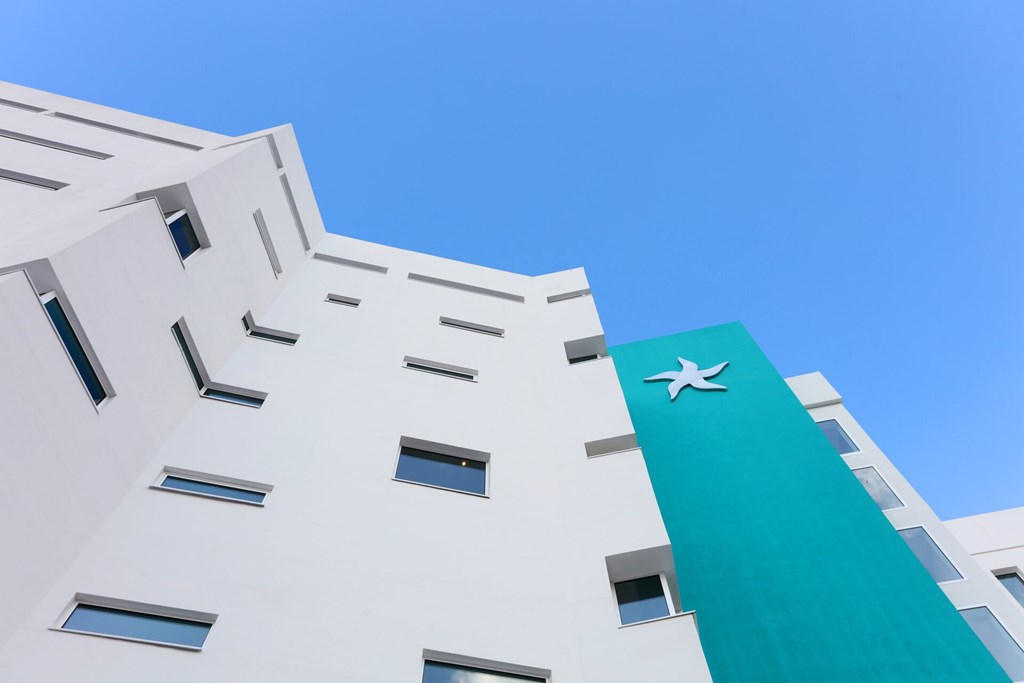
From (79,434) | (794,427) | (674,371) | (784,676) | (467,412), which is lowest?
(784,676)

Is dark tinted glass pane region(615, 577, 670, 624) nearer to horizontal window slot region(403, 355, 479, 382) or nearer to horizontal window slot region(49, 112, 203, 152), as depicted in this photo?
horizontal window slot region(403, 355, 479, 382)

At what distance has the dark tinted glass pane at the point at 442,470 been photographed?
11.6 metres

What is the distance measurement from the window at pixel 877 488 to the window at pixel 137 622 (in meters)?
14.5

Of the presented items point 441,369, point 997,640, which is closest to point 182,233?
point 441,369

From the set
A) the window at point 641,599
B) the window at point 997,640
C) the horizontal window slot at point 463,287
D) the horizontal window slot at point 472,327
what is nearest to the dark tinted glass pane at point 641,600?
the window at point 641,599

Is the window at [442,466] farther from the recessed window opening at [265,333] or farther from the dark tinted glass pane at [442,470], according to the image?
the recessed window opening at [265,333]

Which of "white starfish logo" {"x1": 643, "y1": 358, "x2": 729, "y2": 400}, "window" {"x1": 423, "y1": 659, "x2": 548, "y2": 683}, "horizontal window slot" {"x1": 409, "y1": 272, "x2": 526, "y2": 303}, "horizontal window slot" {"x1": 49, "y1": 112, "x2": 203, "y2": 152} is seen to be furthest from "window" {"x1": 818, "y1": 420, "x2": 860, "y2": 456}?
"horizontal window slot" {"x1": 49, "y1": 112, "x2": 203, "y2": 152}

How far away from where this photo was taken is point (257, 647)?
797 centimetres

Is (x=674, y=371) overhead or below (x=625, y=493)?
overhead

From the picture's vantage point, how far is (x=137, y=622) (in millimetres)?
8141

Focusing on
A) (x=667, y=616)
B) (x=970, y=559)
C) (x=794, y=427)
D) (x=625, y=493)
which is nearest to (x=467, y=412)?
(x=625, y=493)

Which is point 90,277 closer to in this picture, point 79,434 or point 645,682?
point 79,434

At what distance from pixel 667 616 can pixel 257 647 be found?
5085 millimetres

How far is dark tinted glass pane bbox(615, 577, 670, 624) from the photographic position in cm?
970
